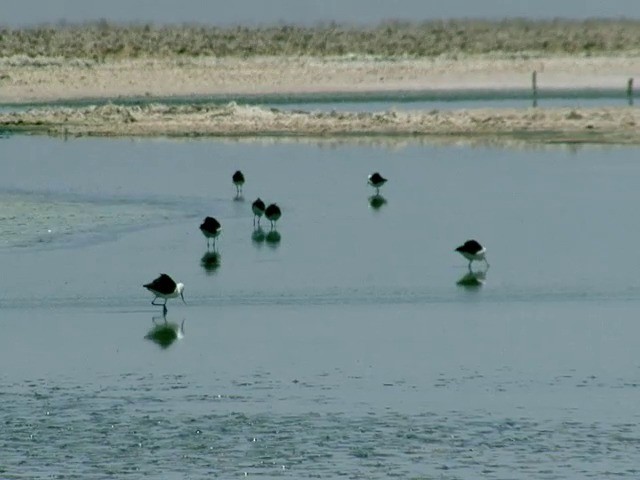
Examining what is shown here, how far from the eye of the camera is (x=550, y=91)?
50.6 meters

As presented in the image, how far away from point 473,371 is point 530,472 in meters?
2.96

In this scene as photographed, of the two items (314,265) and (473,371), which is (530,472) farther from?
(314,265)

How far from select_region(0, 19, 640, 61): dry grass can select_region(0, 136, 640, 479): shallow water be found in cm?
4152

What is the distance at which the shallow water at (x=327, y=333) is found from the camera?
11352 mm

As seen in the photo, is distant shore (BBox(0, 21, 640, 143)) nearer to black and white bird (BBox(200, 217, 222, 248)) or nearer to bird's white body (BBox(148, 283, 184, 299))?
black and white bird (BBox(200, 217, 222, 248))

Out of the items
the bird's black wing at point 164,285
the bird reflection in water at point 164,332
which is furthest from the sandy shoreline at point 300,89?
the bird reflection in water at point 164,332

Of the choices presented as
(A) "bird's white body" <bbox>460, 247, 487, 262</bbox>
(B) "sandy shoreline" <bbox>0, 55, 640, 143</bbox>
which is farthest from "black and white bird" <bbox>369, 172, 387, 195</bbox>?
(B) "sandy shoreline" <bbox>0, 55, 640, 143</bbox>

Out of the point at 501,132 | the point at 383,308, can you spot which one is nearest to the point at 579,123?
the point at 501,132

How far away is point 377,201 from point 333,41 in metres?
54.3

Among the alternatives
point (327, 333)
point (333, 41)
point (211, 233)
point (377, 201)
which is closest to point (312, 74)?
point (333, 41)

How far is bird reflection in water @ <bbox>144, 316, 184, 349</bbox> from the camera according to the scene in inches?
594

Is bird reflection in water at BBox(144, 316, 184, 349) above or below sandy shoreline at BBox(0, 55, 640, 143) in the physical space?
below

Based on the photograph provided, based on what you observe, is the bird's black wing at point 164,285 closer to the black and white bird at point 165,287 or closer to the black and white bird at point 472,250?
the black and white bird at point 165,287

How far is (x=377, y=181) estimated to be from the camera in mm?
25516
